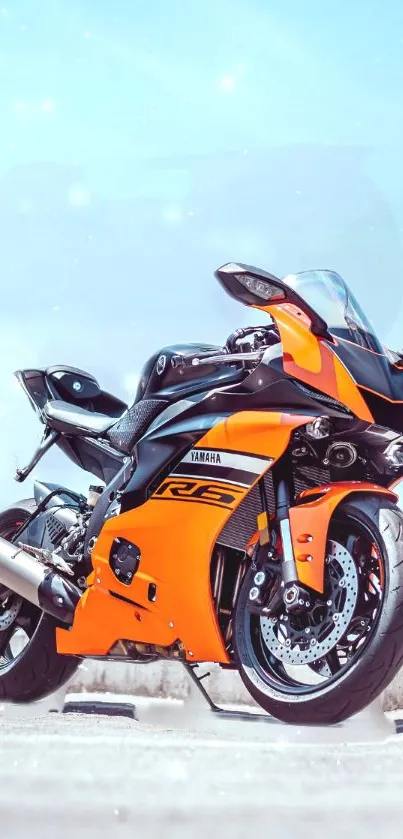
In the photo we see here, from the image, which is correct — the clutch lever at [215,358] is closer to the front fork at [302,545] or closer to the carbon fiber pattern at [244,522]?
the carbon fiber pattern at [244,522]

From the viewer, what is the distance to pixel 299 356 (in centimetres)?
343

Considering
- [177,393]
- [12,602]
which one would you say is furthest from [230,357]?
[12,602]

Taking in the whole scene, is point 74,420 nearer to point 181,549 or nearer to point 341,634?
point 181,549

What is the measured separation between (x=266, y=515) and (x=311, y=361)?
58cm

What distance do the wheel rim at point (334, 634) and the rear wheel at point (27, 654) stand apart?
5.62 ft

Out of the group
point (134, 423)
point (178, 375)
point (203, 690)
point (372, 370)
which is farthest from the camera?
point (134, 423)

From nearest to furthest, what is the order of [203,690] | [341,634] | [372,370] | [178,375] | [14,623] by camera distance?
[341,634] → [372,370] → [203,690] → [178,375] → [14,623]

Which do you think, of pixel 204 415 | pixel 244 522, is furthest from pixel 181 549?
pixel 204 415

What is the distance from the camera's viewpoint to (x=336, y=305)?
3.61 metres

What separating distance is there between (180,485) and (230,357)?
539 millimetres

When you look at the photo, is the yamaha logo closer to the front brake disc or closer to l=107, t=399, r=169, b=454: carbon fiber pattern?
l=107, t=399, r=169, b=454: carbon fiber pattern

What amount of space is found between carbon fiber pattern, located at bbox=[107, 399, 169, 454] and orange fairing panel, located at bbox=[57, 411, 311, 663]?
0.33 metres

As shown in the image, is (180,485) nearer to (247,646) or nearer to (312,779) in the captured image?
(247,646)

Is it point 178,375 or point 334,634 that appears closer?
point 334,634
